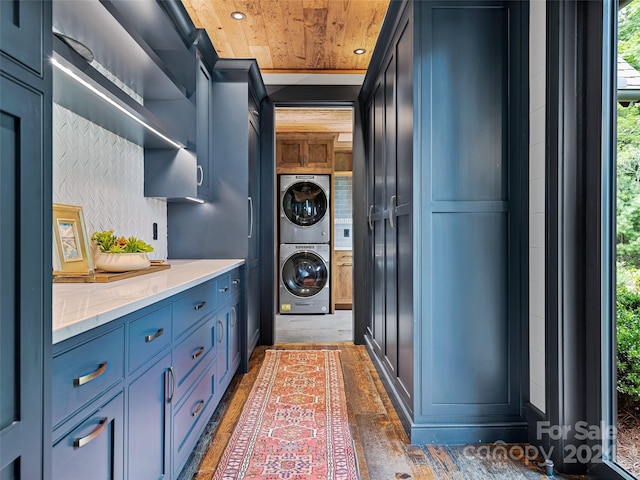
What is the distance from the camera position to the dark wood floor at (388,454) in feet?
5.54

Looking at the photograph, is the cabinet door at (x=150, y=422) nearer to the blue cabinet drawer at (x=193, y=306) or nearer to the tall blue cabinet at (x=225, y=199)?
the blue cabinet drawer at (x=193, y=306)

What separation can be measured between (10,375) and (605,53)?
2.13 metres

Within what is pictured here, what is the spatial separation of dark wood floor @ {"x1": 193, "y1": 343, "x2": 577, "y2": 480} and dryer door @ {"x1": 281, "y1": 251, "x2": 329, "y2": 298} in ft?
9.45

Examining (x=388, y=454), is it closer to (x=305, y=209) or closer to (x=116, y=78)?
(x=116, y=78)

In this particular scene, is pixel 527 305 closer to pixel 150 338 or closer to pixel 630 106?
pixel 630 106

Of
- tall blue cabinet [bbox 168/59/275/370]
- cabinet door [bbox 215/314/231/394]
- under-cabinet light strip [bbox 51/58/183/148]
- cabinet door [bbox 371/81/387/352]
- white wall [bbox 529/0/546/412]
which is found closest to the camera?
under-cabinet light strip [bbox 51/58/183/148]

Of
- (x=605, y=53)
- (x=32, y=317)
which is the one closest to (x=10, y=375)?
(x=32, y=317)

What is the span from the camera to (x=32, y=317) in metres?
0.70

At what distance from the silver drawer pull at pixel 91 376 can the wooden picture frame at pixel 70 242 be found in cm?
75

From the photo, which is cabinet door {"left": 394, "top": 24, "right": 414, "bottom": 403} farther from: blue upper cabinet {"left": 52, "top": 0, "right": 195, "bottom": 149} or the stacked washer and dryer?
the stacked washer and dryer

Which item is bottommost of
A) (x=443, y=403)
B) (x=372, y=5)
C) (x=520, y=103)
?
(x=443, y=403)

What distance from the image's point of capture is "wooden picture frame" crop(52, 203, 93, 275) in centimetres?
157

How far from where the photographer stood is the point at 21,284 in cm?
68

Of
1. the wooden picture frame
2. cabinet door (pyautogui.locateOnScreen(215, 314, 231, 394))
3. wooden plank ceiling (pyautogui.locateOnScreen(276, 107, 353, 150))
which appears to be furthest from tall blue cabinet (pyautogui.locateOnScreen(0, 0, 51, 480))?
wooden plank ceiling (pyautogui.locateOnScreen(276, 107, 353, 150))
